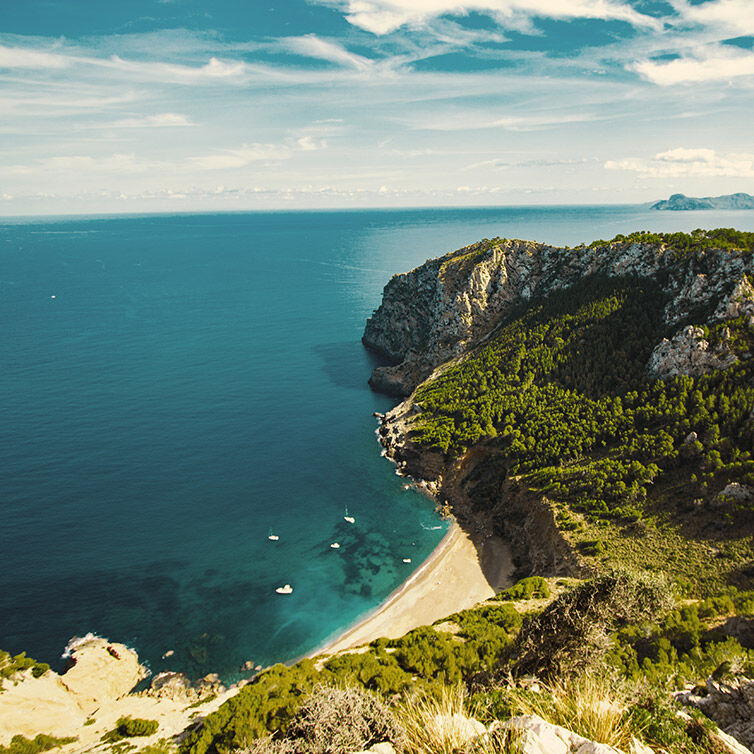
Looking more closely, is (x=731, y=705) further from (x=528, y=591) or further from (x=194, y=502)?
(x=194, y=502)

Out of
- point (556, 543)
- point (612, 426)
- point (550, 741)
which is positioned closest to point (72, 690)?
point (550, 741)

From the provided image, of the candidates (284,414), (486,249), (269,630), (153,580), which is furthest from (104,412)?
(486,249)

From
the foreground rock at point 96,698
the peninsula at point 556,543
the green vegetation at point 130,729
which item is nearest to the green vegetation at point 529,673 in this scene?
the peninsula at point 556,543

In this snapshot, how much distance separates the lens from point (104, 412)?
9831 cm

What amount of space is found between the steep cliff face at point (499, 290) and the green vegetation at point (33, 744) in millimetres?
80459

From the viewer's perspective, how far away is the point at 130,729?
36031mm

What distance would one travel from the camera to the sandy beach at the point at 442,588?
174 ft

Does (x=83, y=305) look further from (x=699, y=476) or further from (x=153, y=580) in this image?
(x=699, y=476)

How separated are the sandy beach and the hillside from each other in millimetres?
3971

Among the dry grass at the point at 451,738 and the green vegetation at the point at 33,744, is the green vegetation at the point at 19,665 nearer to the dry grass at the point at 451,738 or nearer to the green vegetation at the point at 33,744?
the green vegetation at the point at 33,744

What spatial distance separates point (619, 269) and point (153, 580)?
9278 centimetres

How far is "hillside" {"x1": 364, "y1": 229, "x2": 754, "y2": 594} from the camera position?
2141 inches

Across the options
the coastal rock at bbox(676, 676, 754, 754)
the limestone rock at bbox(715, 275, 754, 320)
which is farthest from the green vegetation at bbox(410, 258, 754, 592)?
the coastal rock at bbox(676, 676, 754, 754)

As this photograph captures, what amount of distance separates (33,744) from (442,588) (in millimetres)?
40327
